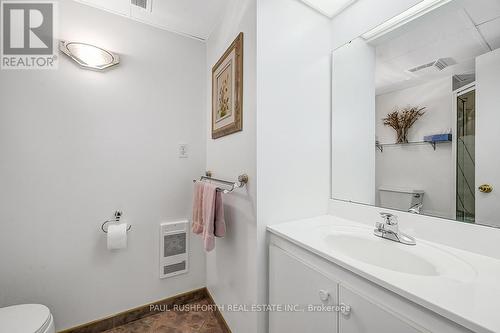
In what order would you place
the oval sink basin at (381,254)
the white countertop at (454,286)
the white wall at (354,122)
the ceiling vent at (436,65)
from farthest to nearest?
the white wall at (354,122)
the ceiling vent at (436,65)
the oval sink basin at (381,254)
the white countertop at (454,286)

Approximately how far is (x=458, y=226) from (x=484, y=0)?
90 centimetres

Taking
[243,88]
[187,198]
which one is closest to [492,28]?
[243,88]

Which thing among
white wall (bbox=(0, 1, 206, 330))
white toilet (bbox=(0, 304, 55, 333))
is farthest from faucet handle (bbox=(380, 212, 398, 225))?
white toilet (bbox=(0, 304, 55, 333))

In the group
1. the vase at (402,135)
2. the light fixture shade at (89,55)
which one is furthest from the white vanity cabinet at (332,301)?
the light fixture shade at (89,55)

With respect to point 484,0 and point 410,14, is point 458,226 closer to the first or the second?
point 484,0

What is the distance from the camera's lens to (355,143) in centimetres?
124

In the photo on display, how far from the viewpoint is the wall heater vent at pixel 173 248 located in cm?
158

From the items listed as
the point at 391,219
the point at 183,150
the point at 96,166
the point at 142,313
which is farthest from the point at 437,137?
the point at 142,313

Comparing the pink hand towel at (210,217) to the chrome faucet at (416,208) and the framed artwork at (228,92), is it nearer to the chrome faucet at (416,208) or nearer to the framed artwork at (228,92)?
the framed artwork at (228,92)

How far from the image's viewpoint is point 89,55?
1268 millimetres

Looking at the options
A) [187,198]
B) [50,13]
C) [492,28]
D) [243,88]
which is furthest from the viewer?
[187,198]

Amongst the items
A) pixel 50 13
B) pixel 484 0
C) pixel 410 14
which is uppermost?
pixel 50 13

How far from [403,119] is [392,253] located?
0.68 meters

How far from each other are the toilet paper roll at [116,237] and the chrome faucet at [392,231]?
155 centimetres
